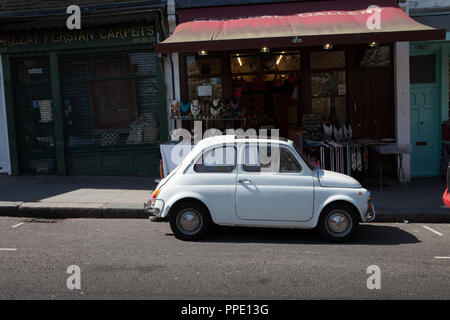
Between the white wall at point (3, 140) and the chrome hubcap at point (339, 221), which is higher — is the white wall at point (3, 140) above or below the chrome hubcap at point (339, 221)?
above

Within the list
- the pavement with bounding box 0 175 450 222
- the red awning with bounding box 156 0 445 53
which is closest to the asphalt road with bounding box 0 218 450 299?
the pavement with bounding box 0 175 450 222

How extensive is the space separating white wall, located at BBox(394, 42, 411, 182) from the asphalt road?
405 centimetres

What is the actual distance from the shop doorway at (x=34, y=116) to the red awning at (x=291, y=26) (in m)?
4.25

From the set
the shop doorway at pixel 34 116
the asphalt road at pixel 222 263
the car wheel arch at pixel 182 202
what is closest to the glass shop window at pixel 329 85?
the asphalt road at pixel 222 263

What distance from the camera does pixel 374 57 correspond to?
11.1 meters

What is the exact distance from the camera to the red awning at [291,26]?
887 centimetres

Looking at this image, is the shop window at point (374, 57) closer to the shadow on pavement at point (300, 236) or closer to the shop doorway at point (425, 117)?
the shop doorway at point (425, 117)

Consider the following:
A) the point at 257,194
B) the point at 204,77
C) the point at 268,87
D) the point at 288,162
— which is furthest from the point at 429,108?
the point at 257,194

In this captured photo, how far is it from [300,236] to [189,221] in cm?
174

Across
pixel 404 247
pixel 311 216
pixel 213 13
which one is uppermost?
pixel 213 13
